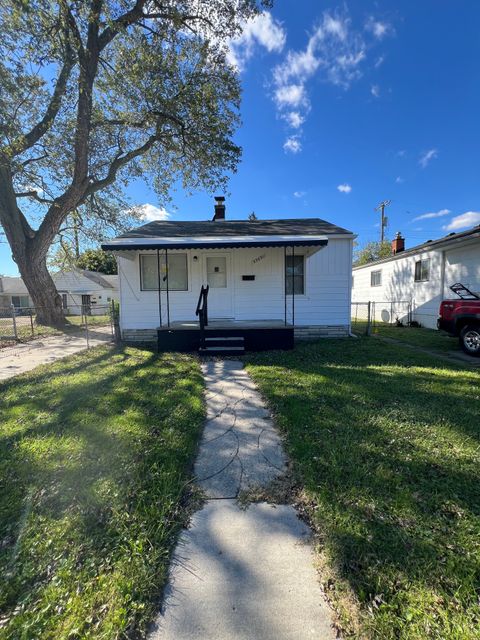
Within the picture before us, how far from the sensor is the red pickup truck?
22.9 ft

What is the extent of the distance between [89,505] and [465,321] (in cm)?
840

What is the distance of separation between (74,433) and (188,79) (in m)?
11.1

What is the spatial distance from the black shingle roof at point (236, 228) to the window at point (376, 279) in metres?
7.15

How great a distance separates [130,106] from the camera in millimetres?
10484

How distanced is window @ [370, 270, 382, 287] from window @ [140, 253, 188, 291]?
11657 millimetres

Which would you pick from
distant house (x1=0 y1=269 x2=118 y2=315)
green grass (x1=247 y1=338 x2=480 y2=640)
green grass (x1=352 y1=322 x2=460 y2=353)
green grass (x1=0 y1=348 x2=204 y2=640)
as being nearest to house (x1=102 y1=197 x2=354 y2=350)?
green grass (x1=352 y1=322 x2=460 y2=353)

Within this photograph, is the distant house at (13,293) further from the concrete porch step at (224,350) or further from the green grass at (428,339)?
the green grass at (428,339)

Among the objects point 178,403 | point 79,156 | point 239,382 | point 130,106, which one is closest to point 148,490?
point 178,403

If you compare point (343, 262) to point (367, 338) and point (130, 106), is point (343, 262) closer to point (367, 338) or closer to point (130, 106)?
point (367, 338)

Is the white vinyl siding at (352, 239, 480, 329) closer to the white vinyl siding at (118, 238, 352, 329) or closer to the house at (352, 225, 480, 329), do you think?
the house at (352, 225, 480, 329)

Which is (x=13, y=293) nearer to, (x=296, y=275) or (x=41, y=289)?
(x=41, y=289)

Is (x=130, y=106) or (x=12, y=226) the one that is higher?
(x=130, y=106)

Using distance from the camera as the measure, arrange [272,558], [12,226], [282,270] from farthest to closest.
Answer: [12,226], [282,270], [272,558]

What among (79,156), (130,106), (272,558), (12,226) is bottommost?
(272,558)
